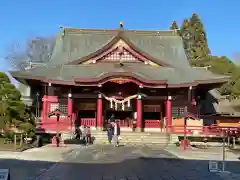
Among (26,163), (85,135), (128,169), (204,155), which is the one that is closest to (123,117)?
(85,135)

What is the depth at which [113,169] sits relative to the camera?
12477 mm

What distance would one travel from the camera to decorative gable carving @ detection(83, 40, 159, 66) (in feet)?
104

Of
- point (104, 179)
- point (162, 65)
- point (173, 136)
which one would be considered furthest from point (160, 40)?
point (104, 179)

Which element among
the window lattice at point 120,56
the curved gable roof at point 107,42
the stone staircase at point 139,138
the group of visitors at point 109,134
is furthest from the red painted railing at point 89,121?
the curved gable roof at point 107,42

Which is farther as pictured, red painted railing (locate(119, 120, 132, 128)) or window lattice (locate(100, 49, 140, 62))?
window lattice (locate(100, 49, 140, 62))

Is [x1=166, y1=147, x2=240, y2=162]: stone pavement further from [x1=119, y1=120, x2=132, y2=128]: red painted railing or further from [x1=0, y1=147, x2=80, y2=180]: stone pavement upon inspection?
[x1=119, y1=120, x2=132, y2=128]: red painted railing

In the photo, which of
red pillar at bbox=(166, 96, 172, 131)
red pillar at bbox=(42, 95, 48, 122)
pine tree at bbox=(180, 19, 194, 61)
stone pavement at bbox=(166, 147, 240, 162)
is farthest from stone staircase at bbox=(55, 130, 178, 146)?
pine tree at bbox=(180, 19, 194, 61)

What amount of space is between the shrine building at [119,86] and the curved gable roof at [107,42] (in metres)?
0.53

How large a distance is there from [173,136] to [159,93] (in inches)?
205

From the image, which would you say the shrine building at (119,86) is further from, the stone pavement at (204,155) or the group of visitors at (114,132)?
the stone pavement at (204,155)

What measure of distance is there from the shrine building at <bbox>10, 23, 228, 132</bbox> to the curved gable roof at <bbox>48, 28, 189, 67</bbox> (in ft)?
1.73

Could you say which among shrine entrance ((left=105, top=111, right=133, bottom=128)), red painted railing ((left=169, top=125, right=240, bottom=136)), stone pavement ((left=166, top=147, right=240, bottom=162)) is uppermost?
shrine entrance ((left=105, top=111, right=133, bottom=128))

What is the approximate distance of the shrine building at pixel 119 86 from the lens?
2834 cm

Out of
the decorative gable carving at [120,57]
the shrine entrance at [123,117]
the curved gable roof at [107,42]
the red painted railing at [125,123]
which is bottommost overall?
the red painted railing at [125,123]
